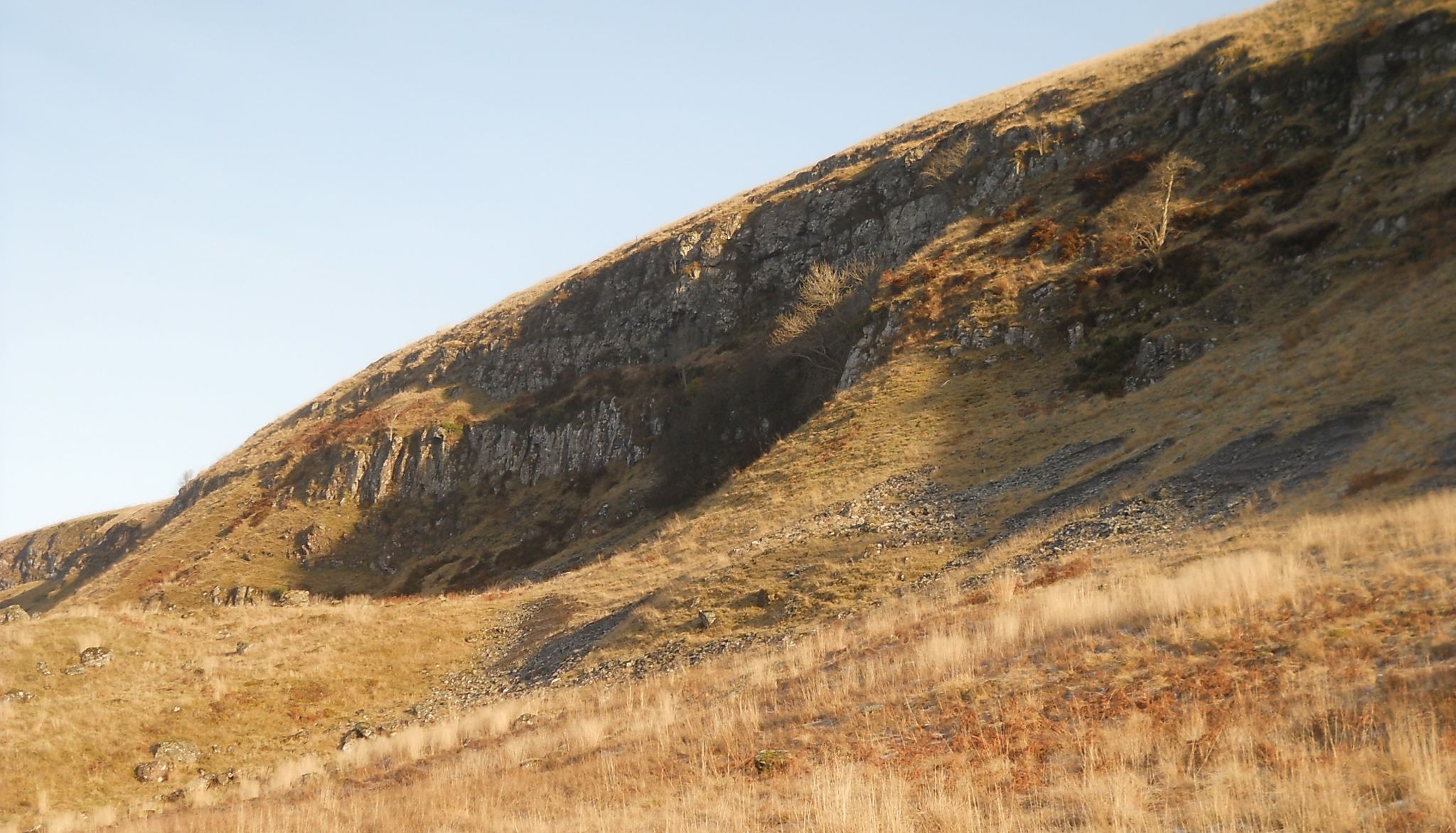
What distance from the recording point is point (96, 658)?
2905 cm

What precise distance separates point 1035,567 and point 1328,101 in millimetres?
39728

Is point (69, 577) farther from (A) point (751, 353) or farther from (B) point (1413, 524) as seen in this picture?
(B) point (1413, 524)

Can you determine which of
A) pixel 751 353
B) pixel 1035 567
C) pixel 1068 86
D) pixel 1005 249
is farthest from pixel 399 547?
pixel 1068 86

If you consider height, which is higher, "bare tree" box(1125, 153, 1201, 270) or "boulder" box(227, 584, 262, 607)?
"bare tree" box(1125, 153, 1201, 270)

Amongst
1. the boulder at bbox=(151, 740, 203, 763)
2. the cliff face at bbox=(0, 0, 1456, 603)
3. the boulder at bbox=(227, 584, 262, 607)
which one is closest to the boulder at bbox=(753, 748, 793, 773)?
the boulder at bbox=(151, 740, 203, 763)

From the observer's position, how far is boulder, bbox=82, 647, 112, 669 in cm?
2869

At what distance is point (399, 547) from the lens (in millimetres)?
70938

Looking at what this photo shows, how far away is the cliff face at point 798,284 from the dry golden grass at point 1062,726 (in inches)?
959

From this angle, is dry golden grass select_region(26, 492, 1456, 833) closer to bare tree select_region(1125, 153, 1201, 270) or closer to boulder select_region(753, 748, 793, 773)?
boulder select_region(753, 748, 793, 773)

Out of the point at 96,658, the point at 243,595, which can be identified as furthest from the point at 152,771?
the point at 243,595

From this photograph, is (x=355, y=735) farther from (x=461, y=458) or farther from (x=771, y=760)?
(x=461, y=458)

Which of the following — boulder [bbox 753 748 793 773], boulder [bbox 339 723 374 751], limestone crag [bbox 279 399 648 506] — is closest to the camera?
boulder [bbox 753 748 793 773]

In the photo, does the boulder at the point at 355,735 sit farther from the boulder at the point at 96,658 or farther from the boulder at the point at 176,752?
the boulder at the point at 96,658

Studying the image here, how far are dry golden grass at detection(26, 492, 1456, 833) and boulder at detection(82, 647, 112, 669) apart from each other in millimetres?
11513
